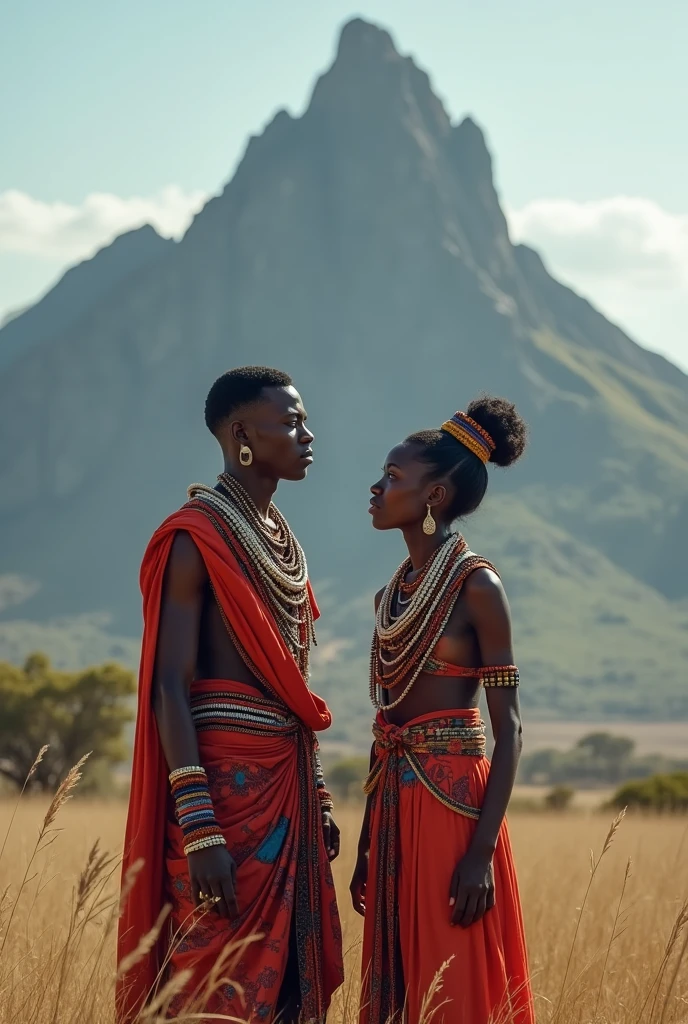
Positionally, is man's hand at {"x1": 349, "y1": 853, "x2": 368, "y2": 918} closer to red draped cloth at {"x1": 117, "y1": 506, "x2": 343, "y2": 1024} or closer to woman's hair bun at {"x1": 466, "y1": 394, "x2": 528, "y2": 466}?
red draped cloth at {"x1": 117, "y1": 506, "x2": 343, "y2": 1024}

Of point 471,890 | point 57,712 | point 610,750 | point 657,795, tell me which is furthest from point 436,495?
point 610,750

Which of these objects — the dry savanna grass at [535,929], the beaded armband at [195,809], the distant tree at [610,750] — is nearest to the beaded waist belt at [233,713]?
the beaded armband at [195,809]

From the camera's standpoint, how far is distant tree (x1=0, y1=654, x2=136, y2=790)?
28.1 meters

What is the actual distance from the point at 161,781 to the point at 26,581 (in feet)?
550

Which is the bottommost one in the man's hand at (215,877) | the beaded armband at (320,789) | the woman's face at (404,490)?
the man's hand at (215,877)

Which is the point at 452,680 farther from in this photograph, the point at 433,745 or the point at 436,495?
the point at 436,495

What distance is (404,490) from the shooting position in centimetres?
543

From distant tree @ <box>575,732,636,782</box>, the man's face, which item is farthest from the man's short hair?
distant tree @ <box>575,732,636,782</box>

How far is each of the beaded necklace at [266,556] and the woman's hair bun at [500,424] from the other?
832mm

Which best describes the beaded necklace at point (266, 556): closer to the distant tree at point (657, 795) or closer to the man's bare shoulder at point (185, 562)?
the man's bare shoulder at point (185, 562)

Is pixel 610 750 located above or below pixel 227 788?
above

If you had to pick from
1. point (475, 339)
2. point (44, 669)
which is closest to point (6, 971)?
point (44, 669)

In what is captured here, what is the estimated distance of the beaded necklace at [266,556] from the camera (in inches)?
209

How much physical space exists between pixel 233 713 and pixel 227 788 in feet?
0.84
